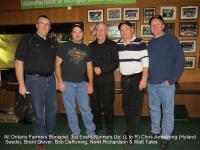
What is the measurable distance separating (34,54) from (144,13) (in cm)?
234

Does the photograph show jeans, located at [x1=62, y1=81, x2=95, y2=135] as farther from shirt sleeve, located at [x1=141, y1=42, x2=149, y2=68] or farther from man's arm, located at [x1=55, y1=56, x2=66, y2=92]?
shirt sleeve, located at [x1=141, y1=42, x2=149, y2=68]

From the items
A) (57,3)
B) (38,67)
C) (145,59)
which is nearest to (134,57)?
(145,59)

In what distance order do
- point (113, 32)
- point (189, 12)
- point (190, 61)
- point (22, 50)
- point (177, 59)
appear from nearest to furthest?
point (22, 50) → point (177, 59) → point (189, 12) → point (190, 61) → point (113, 32)

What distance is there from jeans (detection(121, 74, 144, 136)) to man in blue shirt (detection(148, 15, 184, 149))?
0.72ft

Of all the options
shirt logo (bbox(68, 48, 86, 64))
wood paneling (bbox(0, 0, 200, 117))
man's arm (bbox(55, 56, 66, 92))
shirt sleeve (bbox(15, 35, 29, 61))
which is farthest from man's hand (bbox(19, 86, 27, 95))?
wood paneling (bbox(0, 0, 200, 117))

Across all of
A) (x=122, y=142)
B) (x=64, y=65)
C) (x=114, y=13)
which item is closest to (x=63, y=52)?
(x=64, y=65)

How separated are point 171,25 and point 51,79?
2.46m

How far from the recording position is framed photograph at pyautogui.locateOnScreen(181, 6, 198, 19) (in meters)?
4.31

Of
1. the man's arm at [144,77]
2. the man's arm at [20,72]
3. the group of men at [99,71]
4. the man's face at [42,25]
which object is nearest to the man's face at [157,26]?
the group of men at [99,71]

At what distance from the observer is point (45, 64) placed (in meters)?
3.02

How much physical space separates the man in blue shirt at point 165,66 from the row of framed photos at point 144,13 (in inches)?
54.3

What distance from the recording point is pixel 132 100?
10.5 feet

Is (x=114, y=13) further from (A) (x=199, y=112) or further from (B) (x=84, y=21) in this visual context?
(A) (x=199, y=112)

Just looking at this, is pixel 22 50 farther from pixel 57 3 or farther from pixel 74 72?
pixel 57 3
